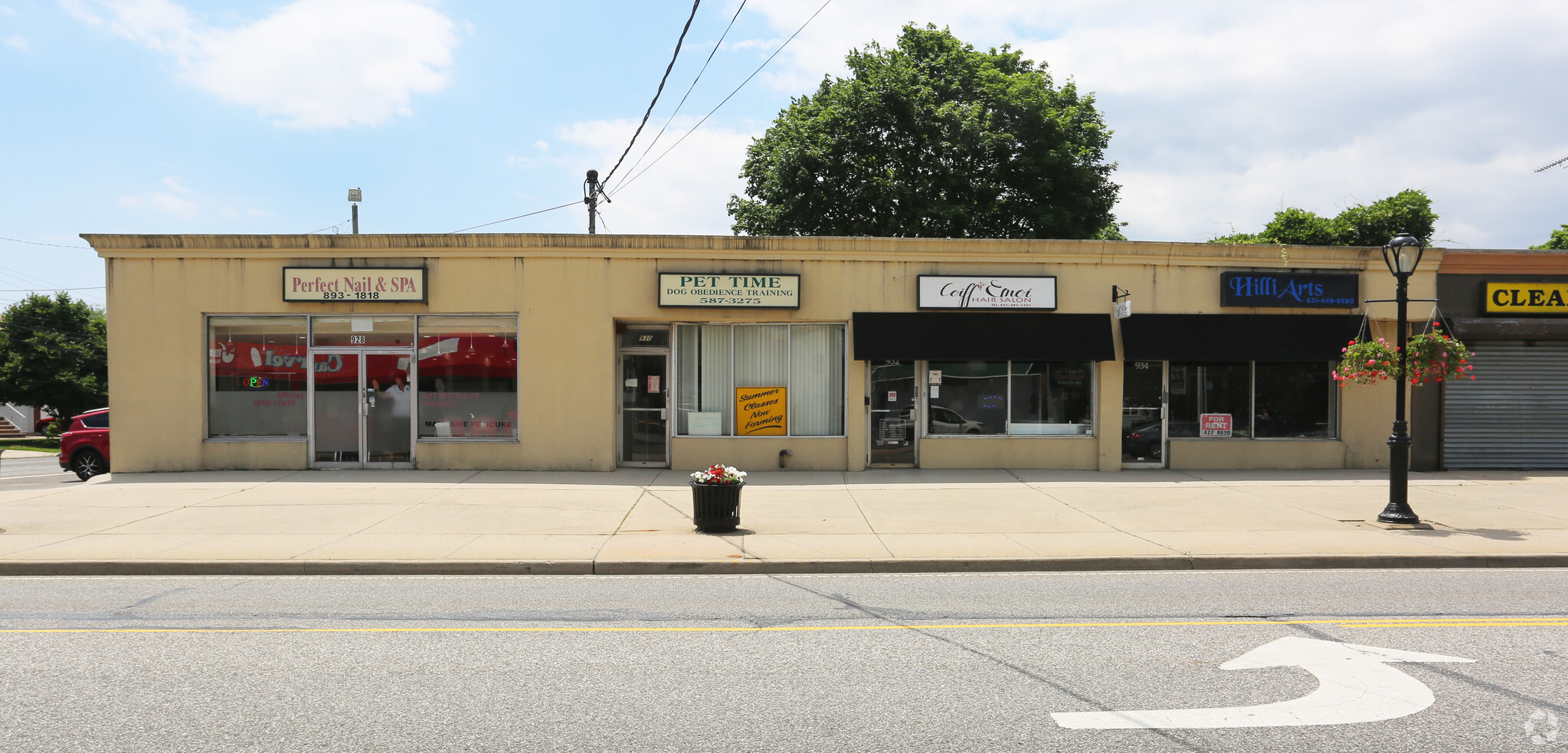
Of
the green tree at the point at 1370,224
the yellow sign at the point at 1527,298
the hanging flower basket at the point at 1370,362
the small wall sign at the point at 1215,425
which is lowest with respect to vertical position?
the small wall sign at the point at 1215,425

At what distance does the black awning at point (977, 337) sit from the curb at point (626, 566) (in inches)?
261

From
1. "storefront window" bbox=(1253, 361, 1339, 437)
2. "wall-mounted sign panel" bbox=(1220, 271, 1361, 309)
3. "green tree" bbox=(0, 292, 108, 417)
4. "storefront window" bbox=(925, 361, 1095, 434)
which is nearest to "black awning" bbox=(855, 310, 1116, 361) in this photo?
"storefront window" bbox=(925, 361, 1095, 434)

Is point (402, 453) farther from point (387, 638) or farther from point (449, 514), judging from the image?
point (387, 638)

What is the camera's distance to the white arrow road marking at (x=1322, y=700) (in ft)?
14.2

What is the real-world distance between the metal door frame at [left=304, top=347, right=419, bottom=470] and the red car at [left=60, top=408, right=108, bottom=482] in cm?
486

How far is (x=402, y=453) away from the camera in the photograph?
15.0 m

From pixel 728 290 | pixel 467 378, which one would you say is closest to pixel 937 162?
pixel 728 290

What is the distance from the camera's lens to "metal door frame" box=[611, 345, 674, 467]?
15141 millimetres

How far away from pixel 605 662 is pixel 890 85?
2418 cm

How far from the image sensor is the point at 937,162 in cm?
2697

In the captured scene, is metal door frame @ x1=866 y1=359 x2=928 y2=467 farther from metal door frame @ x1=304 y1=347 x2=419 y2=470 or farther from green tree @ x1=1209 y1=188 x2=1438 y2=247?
green tree @ x1=1209 y1=188 x2=1438 y2=247

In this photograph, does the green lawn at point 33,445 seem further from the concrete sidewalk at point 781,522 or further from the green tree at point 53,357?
the concrete sidewalk at point 781,522

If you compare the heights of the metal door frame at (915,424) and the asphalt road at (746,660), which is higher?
the metal door frame at (915,424)

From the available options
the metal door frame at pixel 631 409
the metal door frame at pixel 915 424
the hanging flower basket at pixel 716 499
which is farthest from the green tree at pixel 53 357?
the hanging flower basket at pixel 716 499
